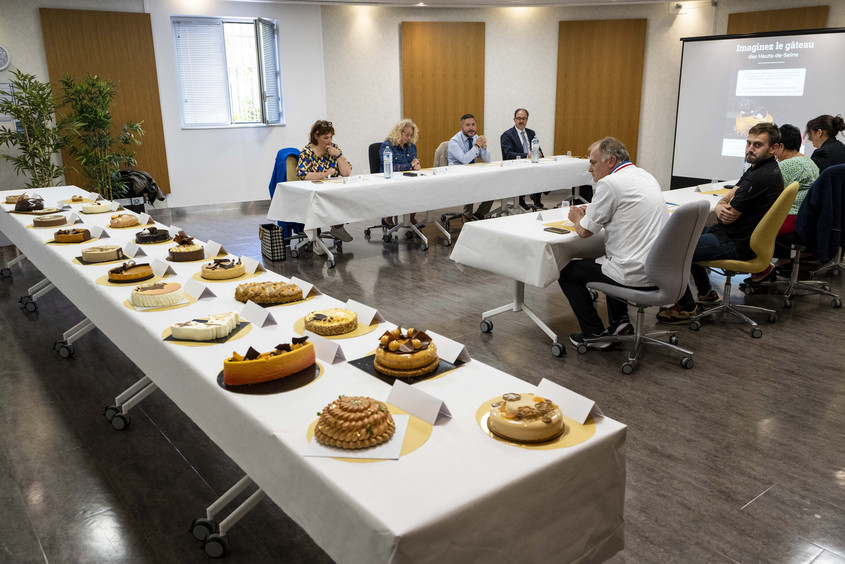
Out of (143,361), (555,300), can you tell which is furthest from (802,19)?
(143,361)

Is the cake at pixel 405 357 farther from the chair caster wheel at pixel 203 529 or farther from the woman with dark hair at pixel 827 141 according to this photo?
the woman with dark hair at pixel 827 141

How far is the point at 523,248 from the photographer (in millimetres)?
3668

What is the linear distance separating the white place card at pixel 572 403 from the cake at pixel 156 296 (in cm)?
145

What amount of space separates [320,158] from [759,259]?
145 inches

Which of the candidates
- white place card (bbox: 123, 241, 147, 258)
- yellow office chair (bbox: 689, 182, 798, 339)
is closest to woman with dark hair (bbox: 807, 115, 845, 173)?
yellow office chair (bbox: 689, 182, 798, 339)

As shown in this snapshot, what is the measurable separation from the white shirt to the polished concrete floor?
0.56 metres

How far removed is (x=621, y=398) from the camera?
3143mm

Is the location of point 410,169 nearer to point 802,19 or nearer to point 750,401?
point 750,401

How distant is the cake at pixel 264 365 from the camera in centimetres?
175

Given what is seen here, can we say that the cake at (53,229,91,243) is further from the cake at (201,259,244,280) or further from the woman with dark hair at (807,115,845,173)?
the woman with dark hair at (807,115,845,173)

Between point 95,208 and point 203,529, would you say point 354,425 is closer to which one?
point 203,529

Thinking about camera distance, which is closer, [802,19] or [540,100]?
[802,19]

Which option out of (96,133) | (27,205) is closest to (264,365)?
(27,205)

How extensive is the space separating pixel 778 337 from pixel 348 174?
3761 mm
